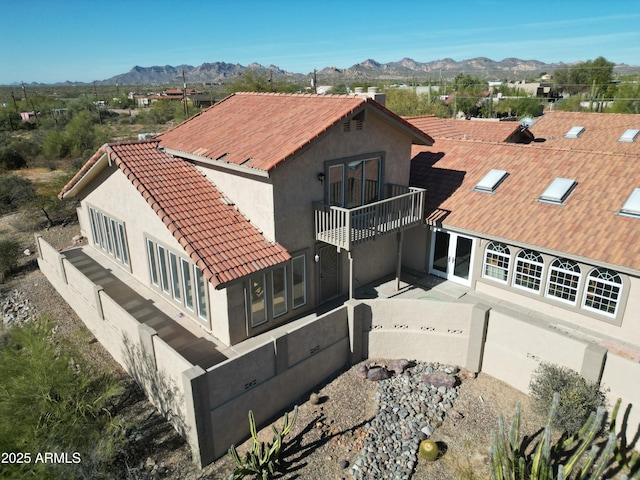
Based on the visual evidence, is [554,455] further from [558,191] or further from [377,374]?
[558,191]

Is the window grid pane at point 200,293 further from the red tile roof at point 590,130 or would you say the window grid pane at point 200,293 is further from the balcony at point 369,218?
the red tile roof at point 590,130

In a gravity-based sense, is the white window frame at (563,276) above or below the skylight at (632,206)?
below

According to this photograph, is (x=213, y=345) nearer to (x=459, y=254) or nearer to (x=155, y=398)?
(x=155, y=398)

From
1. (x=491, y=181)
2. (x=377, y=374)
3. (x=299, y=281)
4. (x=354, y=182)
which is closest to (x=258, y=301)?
(x=299, y=281)

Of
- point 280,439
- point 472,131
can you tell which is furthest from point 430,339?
point 472,131

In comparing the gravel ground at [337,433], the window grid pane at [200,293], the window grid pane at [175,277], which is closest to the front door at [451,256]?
the gravel ground at [337,433]


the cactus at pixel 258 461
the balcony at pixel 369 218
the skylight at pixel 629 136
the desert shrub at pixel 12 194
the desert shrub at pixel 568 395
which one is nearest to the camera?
the cactus at pixel 258 461

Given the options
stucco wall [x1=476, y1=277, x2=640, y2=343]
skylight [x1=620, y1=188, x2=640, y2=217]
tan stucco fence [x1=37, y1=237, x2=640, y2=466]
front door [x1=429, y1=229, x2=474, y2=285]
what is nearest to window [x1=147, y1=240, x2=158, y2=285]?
tan stucco fence [x1=37, y1=237, x2=640, y2=466]

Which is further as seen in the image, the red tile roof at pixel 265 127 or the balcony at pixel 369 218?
the balcony at pixel 369 218
